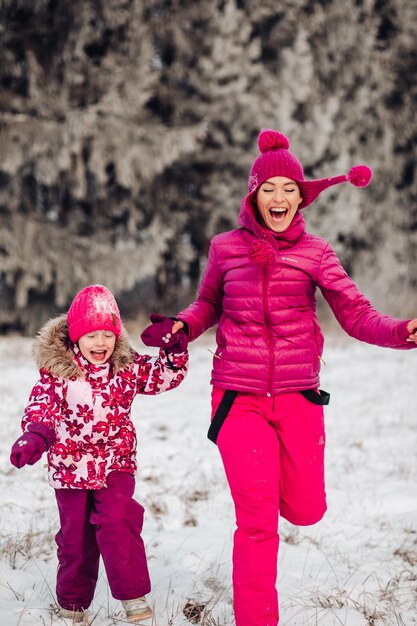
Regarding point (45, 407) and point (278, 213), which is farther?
point (278, 213)

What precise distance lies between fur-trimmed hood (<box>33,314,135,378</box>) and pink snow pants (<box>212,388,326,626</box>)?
0.49 m

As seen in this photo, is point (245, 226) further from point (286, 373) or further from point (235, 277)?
point (286, 373)

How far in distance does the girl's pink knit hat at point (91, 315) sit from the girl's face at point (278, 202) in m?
0.85

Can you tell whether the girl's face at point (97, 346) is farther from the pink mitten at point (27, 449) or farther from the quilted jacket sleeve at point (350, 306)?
the quilted jacket sleeve at point (350, 306)

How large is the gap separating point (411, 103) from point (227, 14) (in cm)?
837

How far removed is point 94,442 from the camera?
3133 millimetres

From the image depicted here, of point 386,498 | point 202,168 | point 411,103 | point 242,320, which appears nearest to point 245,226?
point 242,320

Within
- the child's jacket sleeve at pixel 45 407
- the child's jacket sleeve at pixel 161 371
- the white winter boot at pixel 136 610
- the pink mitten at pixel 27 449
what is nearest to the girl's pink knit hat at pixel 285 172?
the child's jacket sleeve at pixel 161 371

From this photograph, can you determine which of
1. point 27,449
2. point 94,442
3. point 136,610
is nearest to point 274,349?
point 94,442

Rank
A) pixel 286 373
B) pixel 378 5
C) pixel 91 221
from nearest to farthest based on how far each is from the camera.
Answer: pixel 286 373
pixel 91 221
pixel 378 5

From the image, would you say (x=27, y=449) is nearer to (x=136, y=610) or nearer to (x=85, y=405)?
(x=85, y=405)

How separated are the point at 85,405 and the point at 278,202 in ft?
4.26

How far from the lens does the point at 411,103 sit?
2211 centimetres

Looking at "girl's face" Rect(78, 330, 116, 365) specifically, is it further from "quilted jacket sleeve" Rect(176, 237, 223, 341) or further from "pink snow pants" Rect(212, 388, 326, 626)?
"pink snow pants" Rect(212, 388, 326, 626)
